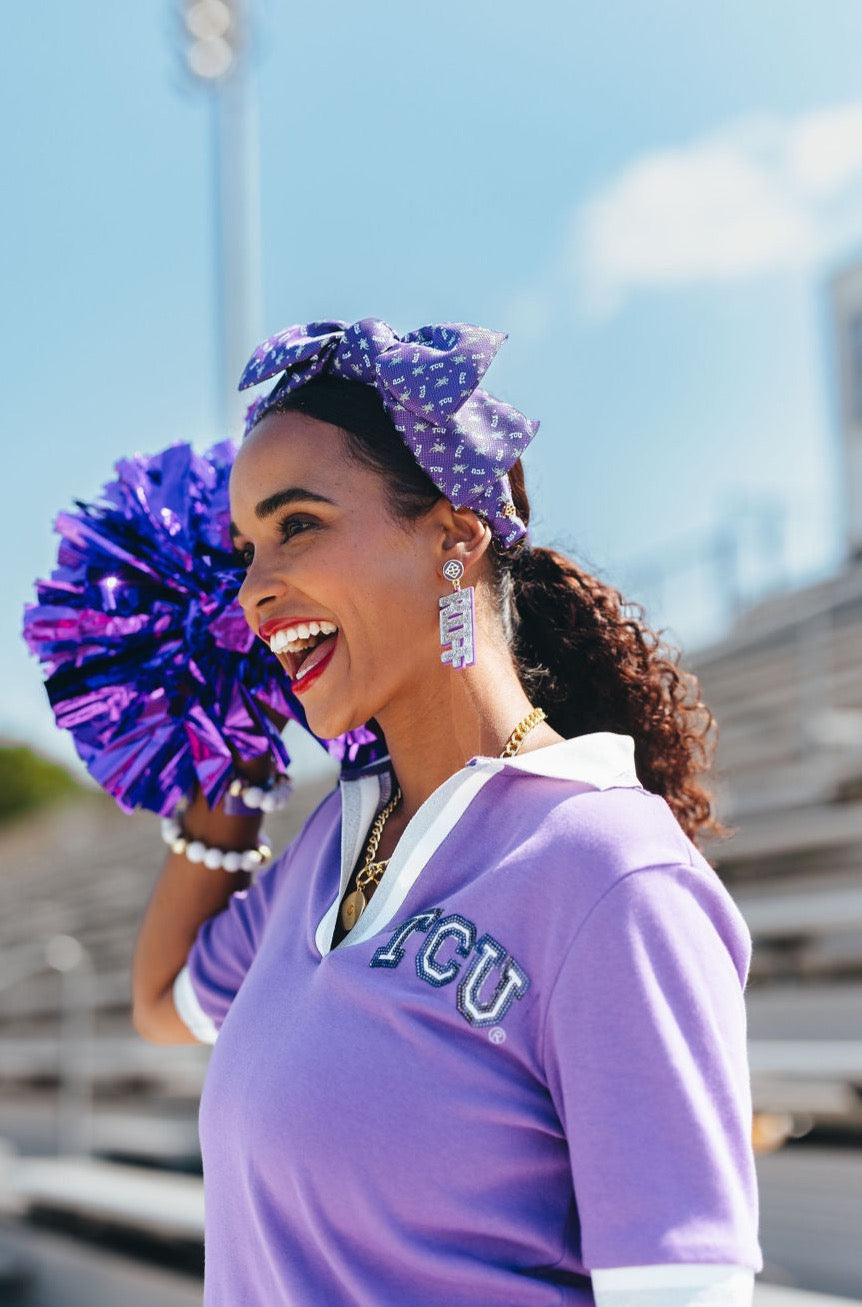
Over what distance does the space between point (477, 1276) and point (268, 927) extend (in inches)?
19.9

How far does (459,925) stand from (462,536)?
0.40 m

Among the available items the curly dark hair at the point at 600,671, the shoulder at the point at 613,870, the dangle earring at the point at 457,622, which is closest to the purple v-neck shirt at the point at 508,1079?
the shoulder at the point at 613,870

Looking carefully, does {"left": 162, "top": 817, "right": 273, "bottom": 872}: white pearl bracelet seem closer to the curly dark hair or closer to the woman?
the woman

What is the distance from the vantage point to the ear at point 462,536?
1354mm

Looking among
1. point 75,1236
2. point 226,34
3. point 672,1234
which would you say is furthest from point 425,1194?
point 226,34

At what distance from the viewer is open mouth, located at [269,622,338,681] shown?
1.35 m

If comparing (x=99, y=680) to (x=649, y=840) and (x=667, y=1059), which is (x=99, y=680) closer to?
(x=649, y=840)

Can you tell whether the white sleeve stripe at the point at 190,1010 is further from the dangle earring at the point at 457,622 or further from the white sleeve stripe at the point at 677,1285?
the white sleeve stripe at the point at 677,1285

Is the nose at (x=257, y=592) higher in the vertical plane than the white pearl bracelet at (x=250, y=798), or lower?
higher

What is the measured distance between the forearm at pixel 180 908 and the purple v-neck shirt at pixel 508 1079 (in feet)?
1.47

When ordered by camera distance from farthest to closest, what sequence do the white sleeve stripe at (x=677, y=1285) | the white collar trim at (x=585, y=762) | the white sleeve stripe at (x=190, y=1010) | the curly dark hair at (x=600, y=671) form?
1. the white sleeve stripe at (x=190, y=1010)
2. the curly dark hair at (x=600, y=671)
3. the white collar trim at (x=585, y=762)
4. the white sleeve stripe at (x=677, y=1285)

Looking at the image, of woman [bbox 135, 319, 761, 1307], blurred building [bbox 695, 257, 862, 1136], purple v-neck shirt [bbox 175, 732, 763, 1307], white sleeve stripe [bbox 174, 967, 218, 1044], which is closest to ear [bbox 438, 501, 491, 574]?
woman [bbox 135, 319, 761, 1307]

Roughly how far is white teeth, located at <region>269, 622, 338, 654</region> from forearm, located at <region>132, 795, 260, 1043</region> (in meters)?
0.39

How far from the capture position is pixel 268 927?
1.48m
